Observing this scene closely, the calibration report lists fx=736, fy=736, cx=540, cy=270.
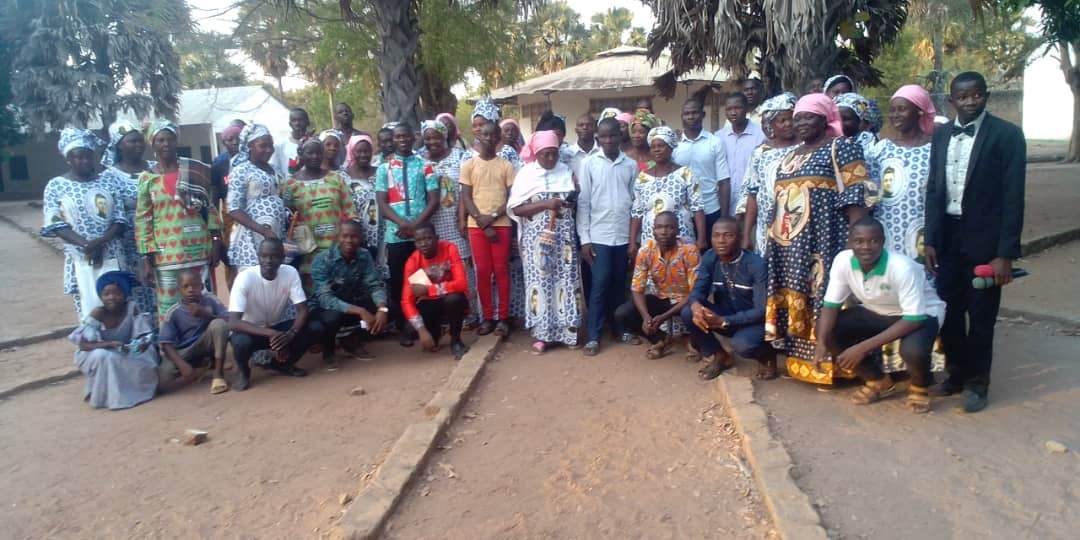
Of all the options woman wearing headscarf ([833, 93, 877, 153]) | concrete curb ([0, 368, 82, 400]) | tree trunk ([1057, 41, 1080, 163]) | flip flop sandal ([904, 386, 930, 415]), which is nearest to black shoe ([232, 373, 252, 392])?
concrete curb ([0, 368, 82, 400])

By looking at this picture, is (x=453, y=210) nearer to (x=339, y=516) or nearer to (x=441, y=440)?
(x=441, y=440)

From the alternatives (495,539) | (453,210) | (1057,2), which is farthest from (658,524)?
(1057,2)

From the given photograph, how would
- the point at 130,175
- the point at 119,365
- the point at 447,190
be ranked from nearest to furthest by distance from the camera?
the point at 119,365
the point at 130,175
the point at 447,190

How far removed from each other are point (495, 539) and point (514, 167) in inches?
149

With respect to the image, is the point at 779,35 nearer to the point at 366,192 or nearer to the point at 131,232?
the point at 366,192

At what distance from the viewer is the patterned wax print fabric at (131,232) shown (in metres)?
5.54

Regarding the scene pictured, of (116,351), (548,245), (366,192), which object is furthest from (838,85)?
(116,351)

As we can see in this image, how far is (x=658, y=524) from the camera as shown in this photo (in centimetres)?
316

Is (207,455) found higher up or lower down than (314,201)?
lower down

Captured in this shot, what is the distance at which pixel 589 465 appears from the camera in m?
3.74

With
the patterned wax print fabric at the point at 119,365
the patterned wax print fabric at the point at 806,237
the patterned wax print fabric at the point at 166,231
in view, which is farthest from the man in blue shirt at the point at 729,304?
the patterned wax print fabric at the point at 119,365

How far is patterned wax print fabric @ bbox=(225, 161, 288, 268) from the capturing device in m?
5.43

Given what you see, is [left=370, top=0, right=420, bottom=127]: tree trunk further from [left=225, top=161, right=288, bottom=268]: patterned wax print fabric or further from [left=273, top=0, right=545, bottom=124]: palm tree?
[left=225, top=161, right=288, bottom=268]: patterned wax print fabric

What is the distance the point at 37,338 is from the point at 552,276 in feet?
16.7
